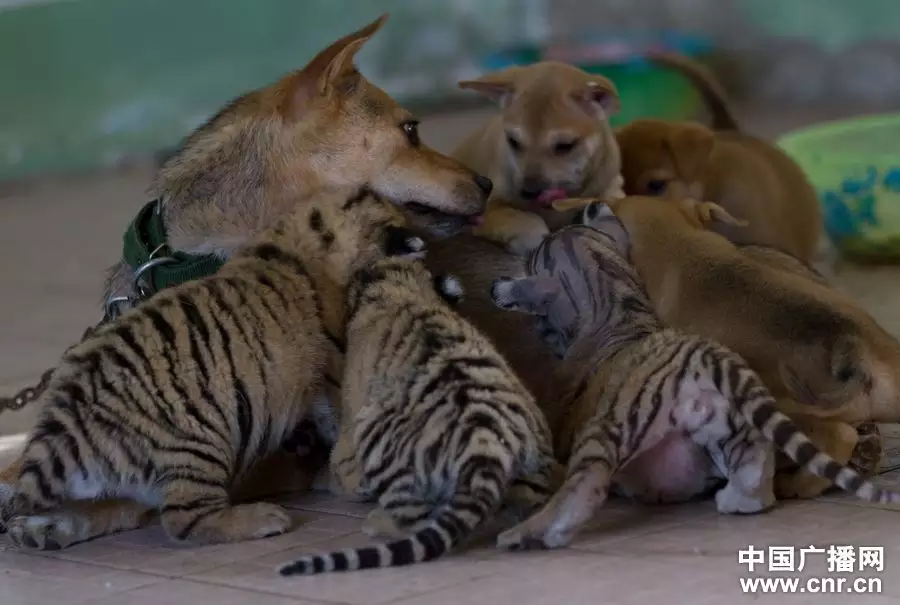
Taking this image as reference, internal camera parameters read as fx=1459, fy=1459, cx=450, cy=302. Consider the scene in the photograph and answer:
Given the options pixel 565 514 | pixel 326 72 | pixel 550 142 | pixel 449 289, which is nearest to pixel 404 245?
pixel 449 289

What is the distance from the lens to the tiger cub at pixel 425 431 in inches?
106

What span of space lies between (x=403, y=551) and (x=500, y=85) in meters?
2.65

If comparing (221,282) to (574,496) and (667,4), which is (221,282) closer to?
(574,496)

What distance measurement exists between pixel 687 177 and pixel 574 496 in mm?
2171

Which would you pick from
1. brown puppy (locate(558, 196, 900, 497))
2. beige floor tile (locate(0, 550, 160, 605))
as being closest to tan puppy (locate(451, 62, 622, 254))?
brown puppy (locate(558, 196, 900, 497))

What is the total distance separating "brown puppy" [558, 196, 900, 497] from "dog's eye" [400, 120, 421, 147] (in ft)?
2.03

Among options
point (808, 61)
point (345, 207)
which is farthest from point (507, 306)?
point (808, 61)

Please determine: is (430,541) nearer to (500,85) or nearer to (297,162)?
(297,162)

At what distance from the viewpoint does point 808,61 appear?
10.5 meters

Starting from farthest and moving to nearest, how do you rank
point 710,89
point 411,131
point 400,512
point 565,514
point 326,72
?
point 710,89
point 411,131
point 326,72
point 400,512
point 565,514

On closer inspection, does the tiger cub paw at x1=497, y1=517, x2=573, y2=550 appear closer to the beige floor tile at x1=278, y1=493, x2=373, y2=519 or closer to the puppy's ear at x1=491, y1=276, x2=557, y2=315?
the beige floor tile at x1=278, y1=493, x2=373, y2=519

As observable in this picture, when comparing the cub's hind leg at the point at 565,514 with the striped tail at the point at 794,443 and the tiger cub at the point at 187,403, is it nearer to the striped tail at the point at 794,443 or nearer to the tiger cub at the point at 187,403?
the striped tail at the point at 794,443

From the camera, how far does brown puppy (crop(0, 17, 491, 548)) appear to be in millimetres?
3410

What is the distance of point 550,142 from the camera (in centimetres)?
470
